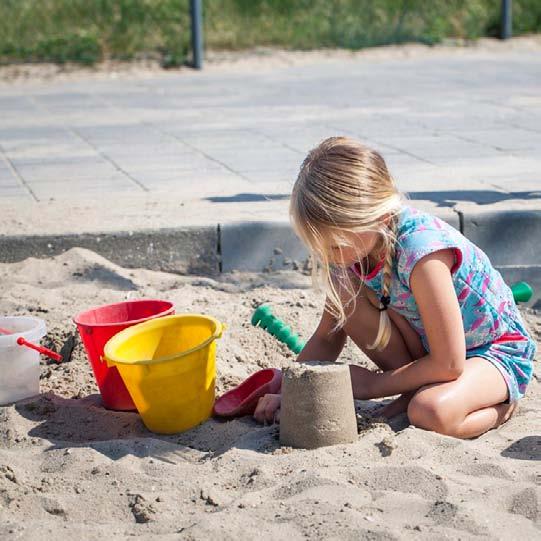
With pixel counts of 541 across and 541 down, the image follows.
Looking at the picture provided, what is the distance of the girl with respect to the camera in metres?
3.00

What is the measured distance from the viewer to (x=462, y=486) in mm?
2680

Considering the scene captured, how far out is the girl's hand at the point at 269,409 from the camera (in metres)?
3.29

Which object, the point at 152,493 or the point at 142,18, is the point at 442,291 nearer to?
the point at 152,493

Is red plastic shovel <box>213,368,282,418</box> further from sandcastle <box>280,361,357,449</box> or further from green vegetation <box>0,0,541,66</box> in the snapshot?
green vegetation <box>0,0,541,66</box>

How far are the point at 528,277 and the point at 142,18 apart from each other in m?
Result: 9.04

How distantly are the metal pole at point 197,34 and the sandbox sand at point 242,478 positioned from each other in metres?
8.50

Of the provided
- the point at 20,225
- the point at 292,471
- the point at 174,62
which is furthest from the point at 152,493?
the point at 174,62

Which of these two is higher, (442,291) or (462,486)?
(442,291)

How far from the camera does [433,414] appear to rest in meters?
3.09

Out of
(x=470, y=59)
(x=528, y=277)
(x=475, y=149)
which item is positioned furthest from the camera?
(x=470, y=59)

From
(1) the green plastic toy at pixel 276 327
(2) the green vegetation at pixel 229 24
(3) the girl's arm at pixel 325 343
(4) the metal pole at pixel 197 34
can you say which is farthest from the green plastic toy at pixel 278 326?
(2) the green vegetation at pixel 229 24

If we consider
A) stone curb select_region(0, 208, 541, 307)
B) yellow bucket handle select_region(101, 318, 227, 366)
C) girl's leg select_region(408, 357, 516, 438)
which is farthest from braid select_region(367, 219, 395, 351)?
stone curb select_region(0, 208, 541, 307)

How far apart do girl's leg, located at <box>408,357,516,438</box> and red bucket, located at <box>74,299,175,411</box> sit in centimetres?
98

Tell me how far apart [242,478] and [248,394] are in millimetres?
694
